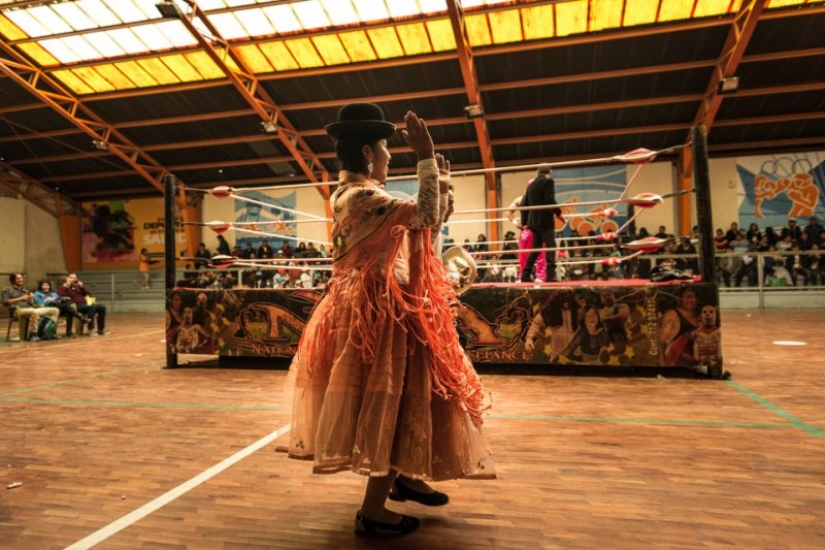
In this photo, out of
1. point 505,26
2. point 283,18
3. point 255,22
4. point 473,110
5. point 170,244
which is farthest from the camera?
point 473,110

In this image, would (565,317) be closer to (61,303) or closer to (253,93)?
(61,303)

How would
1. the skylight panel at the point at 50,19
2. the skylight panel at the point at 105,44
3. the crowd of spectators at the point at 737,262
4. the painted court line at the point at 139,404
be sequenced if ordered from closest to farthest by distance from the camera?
the painted court line at the point at 139,404 → the crowd of spectators at the point at 737,262 → the skylight panel at the point at 50,19 → the skylight panel at the point at 105,44

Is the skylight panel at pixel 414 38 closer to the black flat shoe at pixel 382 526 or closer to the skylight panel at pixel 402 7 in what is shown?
the skylight panel at pixel 402 7

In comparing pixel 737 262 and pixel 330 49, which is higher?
→ pixel 330 49

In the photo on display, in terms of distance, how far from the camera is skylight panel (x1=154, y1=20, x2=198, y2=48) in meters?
10.5

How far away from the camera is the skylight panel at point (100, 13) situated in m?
10.2

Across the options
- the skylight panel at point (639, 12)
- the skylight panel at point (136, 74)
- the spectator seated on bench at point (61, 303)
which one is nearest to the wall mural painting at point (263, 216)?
the skylight panel at point (136, 74)

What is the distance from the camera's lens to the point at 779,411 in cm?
248

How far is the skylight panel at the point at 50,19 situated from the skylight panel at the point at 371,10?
6.52m

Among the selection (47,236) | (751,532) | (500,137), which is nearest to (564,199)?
(500,137)

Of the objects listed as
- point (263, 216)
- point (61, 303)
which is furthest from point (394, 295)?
point (263, 216)

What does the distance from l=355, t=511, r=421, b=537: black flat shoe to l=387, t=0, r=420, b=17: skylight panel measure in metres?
10.4

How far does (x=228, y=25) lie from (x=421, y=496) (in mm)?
11544

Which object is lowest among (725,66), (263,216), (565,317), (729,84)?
(565,317)
